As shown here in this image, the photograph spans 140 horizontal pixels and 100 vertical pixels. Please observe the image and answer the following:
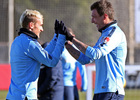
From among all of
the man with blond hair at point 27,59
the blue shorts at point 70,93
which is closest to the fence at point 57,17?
the blue shorts at point 70,93

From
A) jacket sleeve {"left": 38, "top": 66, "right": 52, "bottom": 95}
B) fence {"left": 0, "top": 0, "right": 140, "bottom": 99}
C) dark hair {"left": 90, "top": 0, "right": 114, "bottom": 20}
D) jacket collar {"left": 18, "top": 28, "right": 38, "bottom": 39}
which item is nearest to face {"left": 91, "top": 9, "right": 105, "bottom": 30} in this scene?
dark hair {"left": 90, "top": 0, "right": 114, "bottom": 20}

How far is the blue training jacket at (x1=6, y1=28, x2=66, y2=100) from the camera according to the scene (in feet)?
12.6

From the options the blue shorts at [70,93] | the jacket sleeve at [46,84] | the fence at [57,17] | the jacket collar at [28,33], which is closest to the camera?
the jacket collar at [28,33]

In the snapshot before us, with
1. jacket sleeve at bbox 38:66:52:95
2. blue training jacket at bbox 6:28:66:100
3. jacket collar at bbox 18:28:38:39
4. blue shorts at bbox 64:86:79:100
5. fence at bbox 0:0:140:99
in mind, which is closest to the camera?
blue training jacket at bbox 6:28:66:100

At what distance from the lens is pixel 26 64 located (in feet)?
12.7

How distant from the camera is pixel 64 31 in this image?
4047 mm

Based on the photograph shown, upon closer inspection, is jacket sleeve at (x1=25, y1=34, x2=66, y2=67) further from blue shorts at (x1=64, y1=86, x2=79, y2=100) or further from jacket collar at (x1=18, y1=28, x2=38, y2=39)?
blue shorts at (x1=64, y1=86, x2=79, y2=100)

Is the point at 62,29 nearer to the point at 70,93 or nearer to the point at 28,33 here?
the point at 28,33

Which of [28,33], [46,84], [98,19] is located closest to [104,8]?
[98,19]

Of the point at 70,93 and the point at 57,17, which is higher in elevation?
the point at 57,17

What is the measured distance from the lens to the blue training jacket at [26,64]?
3.86 meters

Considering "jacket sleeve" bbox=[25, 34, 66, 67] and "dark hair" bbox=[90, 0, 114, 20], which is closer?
"jacket sleeve" bbox=[25, 34, 66, 67]

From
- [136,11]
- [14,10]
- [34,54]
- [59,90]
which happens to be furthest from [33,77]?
[14,10]

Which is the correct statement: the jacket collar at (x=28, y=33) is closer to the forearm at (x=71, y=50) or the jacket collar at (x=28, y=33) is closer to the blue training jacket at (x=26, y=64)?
the blue training jacket at (x=26, y=64)
